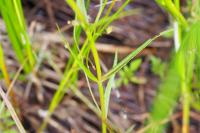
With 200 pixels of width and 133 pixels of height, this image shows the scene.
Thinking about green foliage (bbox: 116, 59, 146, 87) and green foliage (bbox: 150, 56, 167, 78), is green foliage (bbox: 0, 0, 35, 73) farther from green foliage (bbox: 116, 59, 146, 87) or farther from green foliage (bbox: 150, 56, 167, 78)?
green foliage (bbox: 150, 56, 167, 78)

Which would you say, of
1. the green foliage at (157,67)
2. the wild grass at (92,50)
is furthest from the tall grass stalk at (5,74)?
the green foliage at (157,67)

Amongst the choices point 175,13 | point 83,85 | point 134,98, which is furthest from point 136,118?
point 175,13

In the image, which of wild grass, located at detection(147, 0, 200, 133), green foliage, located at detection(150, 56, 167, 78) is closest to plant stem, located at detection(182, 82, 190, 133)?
wild grass, located at detection(147, 0, 200, 133)

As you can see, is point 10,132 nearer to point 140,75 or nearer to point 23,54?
point 23,54

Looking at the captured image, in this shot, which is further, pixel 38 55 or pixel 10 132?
pixel 38 55

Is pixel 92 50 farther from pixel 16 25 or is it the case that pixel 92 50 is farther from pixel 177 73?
pixel 16 25

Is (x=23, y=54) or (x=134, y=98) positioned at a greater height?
(x=23, y=54)

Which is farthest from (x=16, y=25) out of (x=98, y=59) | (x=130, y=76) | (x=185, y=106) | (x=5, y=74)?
(x=185, y=106)
